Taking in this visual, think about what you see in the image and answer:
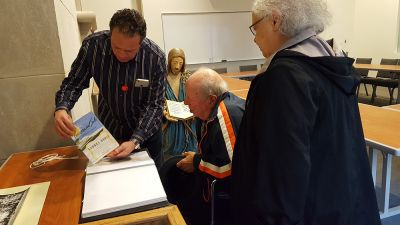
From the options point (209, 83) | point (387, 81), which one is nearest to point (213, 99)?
point (209, 83)

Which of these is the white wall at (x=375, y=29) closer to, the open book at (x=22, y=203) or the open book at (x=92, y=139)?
the open book at (x=92, y=139)

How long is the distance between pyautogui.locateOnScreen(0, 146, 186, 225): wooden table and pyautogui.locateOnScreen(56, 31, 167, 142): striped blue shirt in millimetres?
291

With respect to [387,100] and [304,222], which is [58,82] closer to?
[304,222]

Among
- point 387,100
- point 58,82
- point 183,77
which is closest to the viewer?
point 58,82

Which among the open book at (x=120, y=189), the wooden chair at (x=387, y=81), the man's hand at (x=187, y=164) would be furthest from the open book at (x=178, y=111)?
the wooden chair at (x=387, y=81)

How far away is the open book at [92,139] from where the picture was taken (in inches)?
43.9

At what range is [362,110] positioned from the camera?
2.33 metres

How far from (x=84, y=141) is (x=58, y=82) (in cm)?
48

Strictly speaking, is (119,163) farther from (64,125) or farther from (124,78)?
(124,78)

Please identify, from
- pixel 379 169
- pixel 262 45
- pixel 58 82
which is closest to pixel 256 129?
pixel 262 45

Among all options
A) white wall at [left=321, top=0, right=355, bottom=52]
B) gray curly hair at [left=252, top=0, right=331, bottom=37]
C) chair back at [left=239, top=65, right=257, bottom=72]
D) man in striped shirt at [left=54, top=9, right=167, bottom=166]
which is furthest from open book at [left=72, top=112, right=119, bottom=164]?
white wall at [left=321, top=0, right=355, bottom=52]

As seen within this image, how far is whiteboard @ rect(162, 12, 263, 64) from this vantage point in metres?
6.92

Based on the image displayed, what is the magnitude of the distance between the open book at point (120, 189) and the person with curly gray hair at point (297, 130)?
261 millimetres

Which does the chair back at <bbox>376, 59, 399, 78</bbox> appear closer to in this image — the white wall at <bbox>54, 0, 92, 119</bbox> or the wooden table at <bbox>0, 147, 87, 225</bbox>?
the white wall at <bbox>54, 0, 92, 119</bbox>
